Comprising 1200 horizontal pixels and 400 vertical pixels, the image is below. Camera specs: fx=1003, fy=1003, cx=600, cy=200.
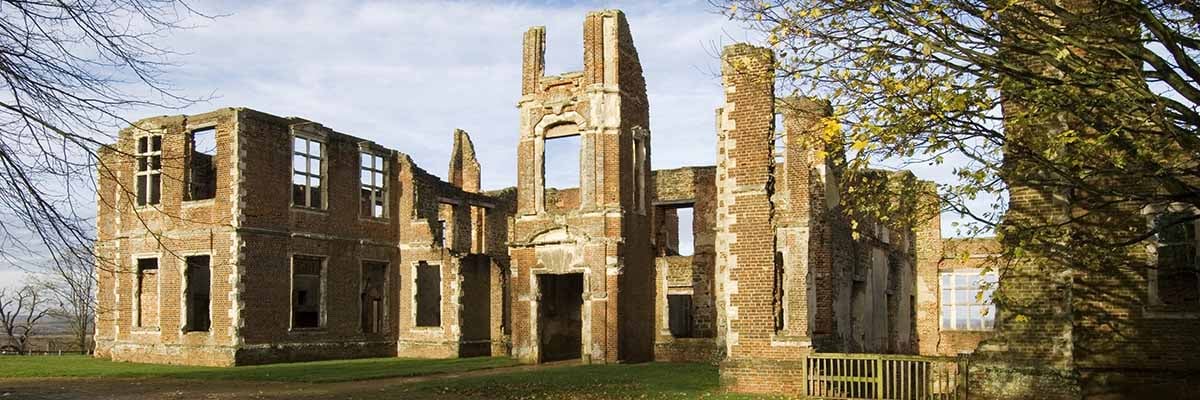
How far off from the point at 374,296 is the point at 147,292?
21.3ft

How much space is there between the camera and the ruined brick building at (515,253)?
966 inches

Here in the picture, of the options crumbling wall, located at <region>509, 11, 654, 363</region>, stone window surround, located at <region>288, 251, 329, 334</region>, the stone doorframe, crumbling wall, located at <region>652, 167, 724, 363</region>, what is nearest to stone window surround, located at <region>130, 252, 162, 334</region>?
stone window surround, located at <region>288, 251, 329, 334</region>

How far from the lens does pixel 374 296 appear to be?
103ft

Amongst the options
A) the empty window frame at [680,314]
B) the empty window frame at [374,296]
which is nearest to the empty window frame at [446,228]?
the empty window frame at [374,296]

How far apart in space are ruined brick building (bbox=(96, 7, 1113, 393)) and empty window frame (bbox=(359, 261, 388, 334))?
74 mm

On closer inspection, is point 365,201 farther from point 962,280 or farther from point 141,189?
point 962,280

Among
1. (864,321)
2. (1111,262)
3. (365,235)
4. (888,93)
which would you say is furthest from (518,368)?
(888,93)

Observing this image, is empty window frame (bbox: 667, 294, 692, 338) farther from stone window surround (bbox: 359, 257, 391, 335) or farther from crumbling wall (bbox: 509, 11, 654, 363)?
stone window surround (bbox: 359, 257, 391, 335)

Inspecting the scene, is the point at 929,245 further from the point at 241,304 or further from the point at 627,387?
the point at 241,304

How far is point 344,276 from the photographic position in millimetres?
28172

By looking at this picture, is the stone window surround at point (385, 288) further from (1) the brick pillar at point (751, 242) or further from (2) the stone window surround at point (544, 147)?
(1) the brick pillar at point (751, 242)

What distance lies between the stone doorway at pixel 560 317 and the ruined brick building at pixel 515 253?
0.21 feet

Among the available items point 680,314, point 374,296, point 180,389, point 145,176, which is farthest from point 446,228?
point 180,389

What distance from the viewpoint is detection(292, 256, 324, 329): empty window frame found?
3067 centimetres
